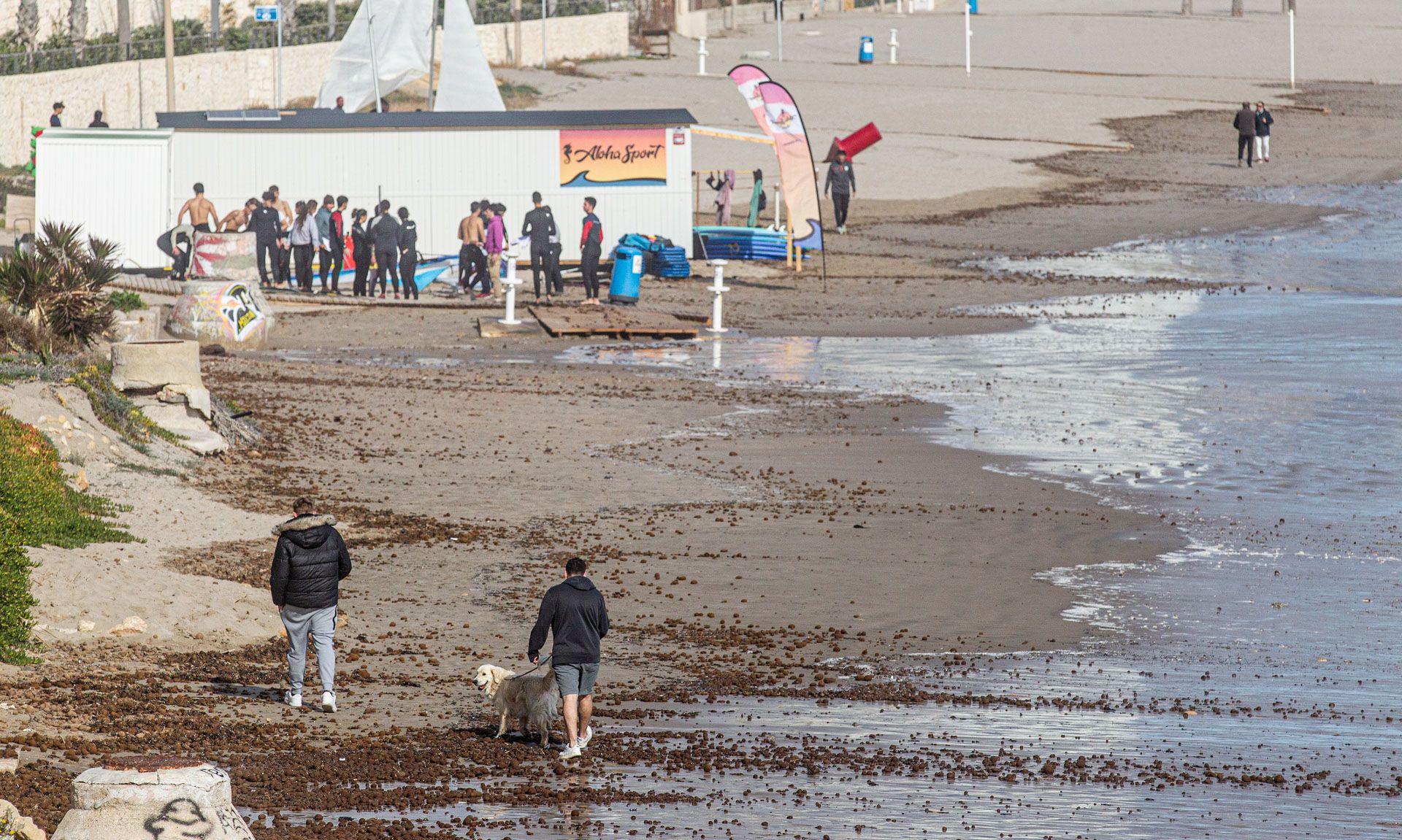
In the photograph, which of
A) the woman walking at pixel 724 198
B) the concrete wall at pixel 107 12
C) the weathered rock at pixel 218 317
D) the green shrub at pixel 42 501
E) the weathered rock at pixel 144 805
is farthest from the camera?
the concrete wall at pixel 107 12

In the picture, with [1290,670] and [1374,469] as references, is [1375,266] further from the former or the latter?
Result: [1290,670]

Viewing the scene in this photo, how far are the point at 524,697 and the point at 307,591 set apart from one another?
5.37 ft

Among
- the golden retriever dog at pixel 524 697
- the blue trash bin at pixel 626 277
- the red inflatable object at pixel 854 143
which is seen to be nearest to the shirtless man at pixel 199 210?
the blue trash bin at pixel 626 277

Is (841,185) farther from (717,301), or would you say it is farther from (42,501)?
(42,501)

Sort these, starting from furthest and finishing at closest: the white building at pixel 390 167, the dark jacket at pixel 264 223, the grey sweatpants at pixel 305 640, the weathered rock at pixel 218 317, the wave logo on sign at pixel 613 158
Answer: the wave logo on sign at pixel 613 158 < the white building at pixel 390 167 < the dark jacket at pixel 264 223 < the weathered rock at pixel 218 317 < the grey sweatpants at pixel 305 640

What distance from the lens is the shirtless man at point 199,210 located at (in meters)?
33.3

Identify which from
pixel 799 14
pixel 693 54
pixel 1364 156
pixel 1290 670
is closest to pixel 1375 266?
pixel 1364 156

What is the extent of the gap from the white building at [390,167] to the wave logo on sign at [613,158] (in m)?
0.02

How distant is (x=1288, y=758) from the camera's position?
10.3m

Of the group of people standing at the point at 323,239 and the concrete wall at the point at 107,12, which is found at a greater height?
the concrete wall at the point at 107,12

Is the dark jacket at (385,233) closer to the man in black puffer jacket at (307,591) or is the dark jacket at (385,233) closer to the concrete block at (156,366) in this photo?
the concrete block at (156,366)

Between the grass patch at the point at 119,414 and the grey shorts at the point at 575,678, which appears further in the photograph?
the grass patch at the point at 119,414

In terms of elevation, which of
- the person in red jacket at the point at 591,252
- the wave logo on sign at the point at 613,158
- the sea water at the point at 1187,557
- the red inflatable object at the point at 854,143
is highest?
the red inflatable object at the point at 854,143

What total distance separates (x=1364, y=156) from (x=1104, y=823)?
5241cm
